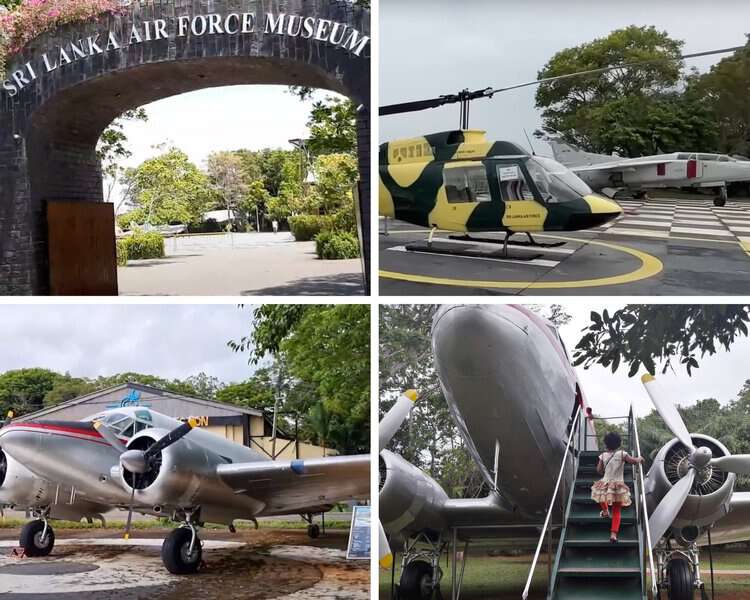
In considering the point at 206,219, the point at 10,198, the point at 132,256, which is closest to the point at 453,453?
the point at 10,198

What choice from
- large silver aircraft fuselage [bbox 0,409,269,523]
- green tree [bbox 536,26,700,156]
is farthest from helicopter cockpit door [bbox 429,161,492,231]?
large silver aircraft fuselage [bbox 0,409,269,523]

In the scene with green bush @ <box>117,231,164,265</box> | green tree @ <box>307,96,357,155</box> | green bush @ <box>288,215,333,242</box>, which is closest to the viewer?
green tree @ <box>307,96,357,155</box>

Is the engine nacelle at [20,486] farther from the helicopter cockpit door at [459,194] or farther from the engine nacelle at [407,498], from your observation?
the helicopter cockpit door at [459,194]

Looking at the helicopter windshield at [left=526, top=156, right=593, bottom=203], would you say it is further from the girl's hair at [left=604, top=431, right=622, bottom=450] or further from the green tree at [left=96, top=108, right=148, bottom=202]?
the green tree at [left=96, top=108, right=148, bottom=202]

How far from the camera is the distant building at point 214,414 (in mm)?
5574

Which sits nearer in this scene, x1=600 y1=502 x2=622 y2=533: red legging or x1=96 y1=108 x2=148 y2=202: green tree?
x1=600 y1=502 x2=622 y2=533: red legging

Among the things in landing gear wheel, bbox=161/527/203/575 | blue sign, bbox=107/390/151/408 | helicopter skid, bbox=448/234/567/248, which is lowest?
landing gear wheel, bbox=161/527/203/575

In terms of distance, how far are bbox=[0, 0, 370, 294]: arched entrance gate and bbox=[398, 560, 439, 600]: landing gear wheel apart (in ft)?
7.46

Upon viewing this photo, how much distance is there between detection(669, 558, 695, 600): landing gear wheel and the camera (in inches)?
199

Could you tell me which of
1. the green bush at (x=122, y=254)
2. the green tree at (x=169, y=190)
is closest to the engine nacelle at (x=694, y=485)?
the green bush at (x=122, y=254)

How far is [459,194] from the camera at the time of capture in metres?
6.22

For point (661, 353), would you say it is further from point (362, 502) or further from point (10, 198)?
point (10, 198)

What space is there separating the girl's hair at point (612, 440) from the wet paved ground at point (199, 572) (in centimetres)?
187

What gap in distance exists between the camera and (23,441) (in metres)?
5.63
